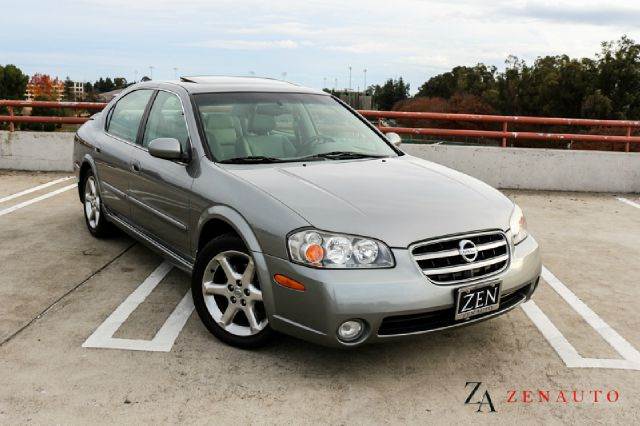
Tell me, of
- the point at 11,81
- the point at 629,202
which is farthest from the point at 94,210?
the point at 11,81

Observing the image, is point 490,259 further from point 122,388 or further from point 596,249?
point 596,249

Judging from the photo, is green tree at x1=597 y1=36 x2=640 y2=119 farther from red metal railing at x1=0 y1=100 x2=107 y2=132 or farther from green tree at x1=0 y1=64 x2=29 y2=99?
green tree at x1=0 y1=64 x2=29 y2=99

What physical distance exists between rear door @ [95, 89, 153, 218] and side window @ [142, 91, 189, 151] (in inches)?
8.7

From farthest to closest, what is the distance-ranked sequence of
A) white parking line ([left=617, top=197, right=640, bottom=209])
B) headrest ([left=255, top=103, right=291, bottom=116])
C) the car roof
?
white parking line ([left=617, top=197, right=640, bottom=209])
the car roof
headrest ([left=255, top=103, right=291, bottom=116])

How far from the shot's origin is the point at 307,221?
3.31 meters

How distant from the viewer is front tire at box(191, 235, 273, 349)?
3.63 metres

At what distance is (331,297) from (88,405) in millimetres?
1336

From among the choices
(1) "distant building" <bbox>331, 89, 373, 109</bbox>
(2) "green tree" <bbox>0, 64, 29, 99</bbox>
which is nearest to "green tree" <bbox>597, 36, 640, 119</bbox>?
(1) "distant building" <bbox>331, 89, 373, 109</bbox>

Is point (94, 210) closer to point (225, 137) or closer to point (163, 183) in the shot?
point (163, 183)

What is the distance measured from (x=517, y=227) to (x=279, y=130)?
1771mm

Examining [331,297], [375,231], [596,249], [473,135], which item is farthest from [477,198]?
[473,135]

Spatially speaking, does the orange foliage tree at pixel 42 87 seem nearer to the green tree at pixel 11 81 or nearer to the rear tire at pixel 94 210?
the green tree at pixel 11 81

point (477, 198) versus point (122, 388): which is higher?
point (477, 198)

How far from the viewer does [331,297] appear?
3137 mm
